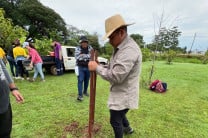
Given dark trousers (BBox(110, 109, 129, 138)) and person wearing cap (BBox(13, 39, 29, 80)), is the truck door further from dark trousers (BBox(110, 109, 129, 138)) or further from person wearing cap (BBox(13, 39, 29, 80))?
dark trousers (BBox(110, 109, 129, 138))

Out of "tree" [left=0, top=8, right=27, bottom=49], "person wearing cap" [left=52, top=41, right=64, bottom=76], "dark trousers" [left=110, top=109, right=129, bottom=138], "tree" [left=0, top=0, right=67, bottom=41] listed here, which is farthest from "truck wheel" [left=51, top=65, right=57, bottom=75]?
"tree" [left=0, top=0, right=67, bottom=41]

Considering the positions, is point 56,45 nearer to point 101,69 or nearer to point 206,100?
point 206,100

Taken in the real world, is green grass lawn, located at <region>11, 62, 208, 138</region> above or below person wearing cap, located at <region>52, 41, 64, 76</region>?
below

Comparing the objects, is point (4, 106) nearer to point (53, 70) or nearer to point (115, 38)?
point (115, 38)

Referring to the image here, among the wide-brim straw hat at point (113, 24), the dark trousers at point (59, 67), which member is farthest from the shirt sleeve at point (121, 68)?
the dark trousers at point (59, 67)

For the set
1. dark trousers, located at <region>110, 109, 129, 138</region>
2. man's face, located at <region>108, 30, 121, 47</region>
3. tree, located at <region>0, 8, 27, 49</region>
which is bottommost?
dark trousers, located at <region>110, 109, 129, 138</region>

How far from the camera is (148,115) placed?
4.34 metres

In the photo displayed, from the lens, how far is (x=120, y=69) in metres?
2.16

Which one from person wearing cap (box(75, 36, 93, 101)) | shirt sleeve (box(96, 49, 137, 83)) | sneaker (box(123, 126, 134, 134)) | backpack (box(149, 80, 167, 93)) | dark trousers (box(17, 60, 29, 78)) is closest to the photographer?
shirt sleeve (box(96, 49, 137, 83))

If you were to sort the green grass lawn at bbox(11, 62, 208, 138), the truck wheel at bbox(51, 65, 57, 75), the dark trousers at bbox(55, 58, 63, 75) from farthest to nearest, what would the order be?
the truck wheel at bbox(51, 65, 57, 75) → the dark trousers at bbox(55, 58, 63, 75) → the green grass lawn at bbox(11, 62, 208, 138)

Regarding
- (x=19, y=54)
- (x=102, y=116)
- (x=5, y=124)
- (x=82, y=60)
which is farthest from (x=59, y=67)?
(x=5, y=124)

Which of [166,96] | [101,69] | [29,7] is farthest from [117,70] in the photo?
[29,7]

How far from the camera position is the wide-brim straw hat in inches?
88.2

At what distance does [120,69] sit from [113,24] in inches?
20.4
